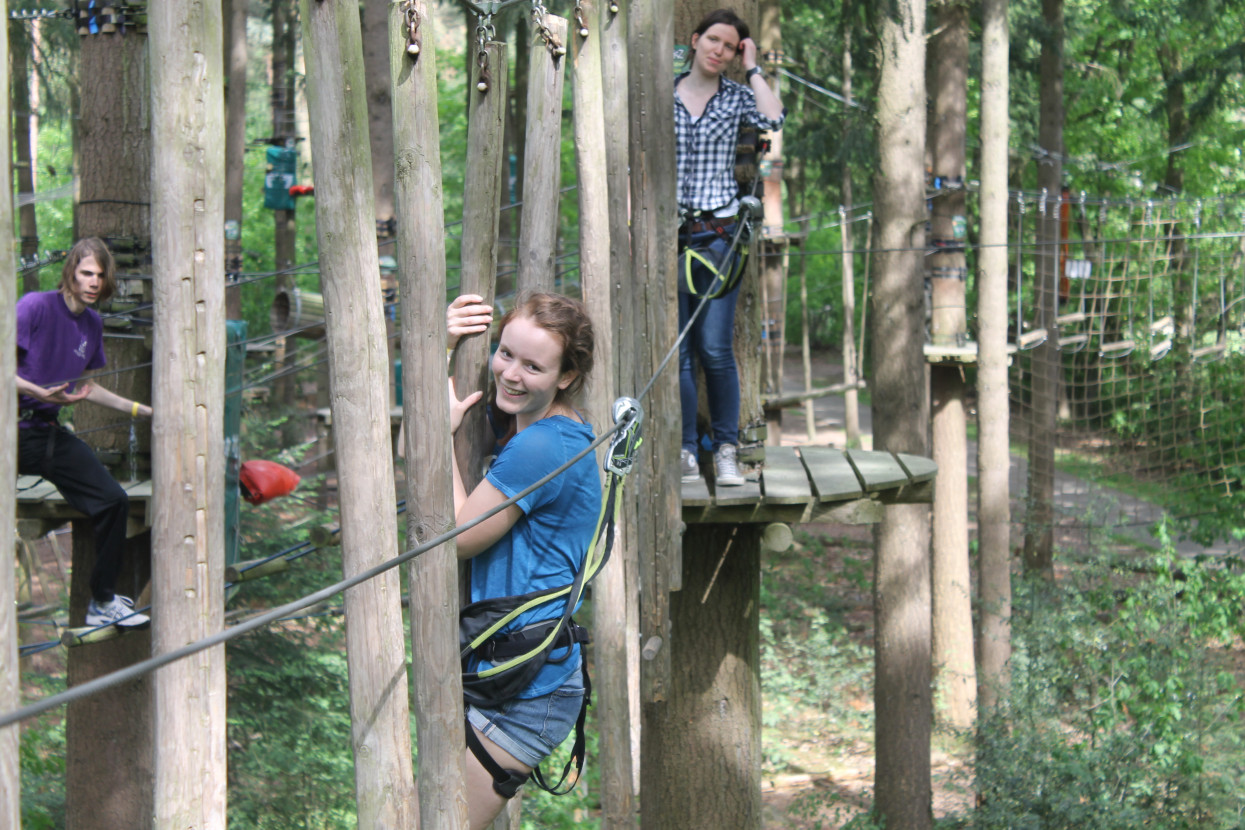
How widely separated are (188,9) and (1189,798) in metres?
7.02

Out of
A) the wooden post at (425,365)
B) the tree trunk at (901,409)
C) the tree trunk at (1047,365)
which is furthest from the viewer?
the tree trunk at (1047,365)

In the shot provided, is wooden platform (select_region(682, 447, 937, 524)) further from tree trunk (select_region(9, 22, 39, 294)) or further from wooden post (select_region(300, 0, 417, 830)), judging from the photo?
tree trunk (select_region(9, 22, 39, 294))

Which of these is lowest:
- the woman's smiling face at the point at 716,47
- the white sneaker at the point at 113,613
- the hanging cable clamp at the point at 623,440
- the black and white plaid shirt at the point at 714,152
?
the white sneaker at the point at 113,613

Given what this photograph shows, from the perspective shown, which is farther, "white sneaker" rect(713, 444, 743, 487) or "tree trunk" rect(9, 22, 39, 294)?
"tree trunk" rect(9, 22, 39, 294)

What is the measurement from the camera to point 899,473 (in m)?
4.68

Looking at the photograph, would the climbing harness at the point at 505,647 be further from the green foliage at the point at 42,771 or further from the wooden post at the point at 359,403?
the green foliage at the point at 42,771

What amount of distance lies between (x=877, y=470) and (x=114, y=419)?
10.1 ft

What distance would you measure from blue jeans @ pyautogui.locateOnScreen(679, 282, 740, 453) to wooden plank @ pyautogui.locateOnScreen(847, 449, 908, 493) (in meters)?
0.61

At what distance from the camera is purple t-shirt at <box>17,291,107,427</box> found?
13.2 feet

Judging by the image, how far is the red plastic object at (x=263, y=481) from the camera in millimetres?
4906

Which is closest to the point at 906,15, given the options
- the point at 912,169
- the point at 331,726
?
the point at 912,169

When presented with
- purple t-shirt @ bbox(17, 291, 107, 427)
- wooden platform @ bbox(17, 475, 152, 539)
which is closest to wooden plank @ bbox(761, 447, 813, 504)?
wooden platform @ bbox(17, 475, 152, 539)

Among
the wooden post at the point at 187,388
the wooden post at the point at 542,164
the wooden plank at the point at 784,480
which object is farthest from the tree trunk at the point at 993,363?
the wooden post at the point at 187,388

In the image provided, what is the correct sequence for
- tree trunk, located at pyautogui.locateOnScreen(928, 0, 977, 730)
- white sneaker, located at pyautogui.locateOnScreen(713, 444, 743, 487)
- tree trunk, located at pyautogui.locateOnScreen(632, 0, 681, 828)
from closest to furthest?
tree trunk, located at pyautogui.locateOnScreen(632, 0, 681, 828)
white sneaker, located at pyautogui.locateOnScreen(713, 444, 743, 487)
tree trunk, located at pyautogui.locateOnScreen(928, 0, 977, 730)
